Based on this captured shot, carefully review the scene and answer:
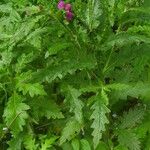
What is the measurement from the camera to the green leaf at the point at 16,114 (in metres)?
3.37

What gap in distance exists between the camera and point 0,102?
144 inches

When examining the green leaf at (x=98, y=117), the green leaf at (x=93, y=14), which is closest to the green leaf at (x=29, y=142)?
the green leaf at (x=98, y=117)

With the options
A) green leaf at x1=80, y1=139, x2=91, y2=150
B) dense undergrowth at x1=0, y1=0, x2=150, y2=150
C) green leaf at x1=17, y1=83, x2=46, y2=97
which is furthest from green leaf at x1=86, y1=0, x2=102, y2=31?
green leaf at x1=80, y1=139, x2=91, y2=150

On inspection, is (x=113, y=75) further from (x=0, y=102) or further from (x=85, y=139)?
(x=0, y=102)

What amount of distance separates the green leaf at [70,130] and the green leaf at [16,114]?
0.96 feet

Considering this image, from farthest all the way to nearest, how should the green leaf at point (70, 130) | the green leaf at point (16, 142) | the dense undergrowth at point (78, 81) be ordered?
the green leaf at point (16, 142)
the green leaf at point (70, 130)
the dense undergrowth at point (78, 81)

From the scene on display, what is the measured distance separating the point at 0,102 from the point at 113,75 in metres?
0.91

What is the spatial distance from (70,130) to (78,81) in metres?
0.36

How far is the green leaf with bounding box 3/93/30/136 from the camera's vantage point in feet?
11.0

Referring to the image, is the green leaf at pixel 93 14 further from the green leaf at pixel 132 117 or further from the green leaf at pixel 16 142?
the green leaf at pixel 16 142

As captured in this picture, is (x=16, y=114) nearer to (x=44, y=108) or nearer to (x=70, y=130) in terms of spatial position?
(x=44, y=108)

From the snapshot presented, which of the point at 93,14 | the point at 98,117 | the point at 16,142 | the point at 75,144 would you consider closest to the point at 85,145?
the point at 75,144

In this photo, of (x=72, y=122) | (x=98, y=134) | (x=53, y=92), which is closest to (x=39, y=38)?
(x=53, y=92)

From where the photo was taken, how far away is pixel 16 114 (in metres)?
3.38
